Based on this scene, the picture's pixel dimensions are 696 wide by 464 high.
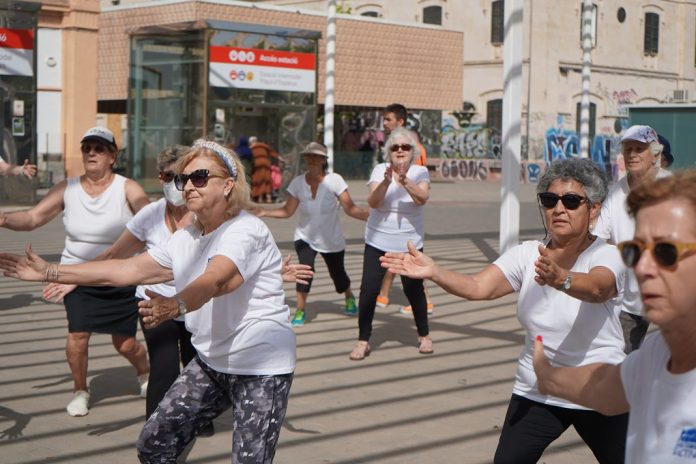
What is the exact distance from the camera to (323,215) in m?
10.3

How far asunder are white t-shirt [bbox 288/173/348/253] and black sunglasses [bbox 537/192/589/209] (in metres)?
5.90

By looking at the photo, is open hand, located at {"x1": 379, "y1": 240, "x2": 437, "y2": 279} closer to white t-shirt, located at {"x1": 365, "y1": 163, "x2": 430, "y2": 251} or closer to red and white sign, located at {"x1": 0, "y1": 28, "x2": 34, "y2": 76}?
white t-shirt, located at {"x1": 365, "y1": 163, "x2": 430, "y2": 251}

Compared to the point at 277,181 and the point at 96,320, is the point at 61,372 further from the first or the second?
the point at 277,181

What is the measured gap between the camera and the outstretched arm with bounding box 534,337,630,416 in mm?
2805

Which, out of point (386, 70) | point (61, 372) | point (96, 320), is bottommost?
point (61, 372)

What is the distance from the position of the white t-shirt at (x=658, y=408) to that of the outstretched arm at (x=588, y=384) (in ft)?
0.25

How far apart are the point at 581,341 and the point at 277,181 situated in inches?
899

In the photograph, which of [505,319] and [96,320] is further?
[505,319]

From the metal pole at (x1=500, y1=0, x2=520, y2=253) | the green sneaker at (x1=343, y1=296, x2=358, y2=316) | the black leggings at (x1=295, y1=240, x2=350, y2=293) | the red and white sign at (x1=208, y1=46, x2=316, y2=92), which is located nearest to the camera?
the black leggings at (x1=295, y1=240, x2=350, y2=293)

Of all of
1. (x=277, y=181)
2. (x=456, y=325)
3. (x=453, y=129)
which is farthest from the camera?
(x=453, y=129)

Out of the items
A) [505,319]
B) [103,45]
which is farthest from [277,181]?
[505,319]

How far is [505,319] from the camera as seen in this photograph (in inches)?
416

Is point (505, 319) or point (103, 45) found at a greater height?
point (103, 45)

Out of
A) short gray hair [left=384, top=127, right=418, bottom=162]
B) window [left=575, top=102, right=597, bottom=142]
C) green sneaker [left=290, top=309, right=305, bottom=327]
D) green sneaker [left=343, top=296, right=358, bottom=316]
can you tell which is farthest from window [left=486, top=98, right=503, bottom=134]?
short gray hair [left=384, top=127, right=418, bottom=162]
